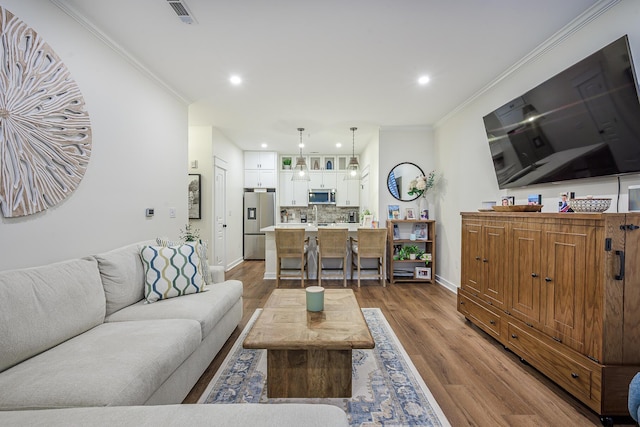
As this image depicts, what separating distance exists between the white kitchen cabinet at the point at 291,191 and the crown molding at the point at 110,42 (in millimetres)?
3798

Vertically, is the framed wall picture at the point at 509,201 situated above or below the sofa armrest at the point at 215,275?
above

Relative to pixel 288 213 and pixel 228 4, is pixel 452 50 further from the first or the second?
pixel 288 213

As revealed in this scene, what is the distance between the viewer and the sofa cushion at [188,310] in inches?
73.3

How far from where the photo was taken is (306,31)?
2217 millimetres

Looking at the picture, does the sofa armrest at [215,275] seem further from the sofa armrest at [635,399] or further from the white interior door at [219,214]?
the sofa armrest at [635,399]

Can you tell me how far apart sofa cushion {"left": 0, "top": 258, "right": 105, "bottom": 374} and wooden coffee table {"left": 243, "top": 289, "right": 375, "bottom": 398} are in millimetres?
1011

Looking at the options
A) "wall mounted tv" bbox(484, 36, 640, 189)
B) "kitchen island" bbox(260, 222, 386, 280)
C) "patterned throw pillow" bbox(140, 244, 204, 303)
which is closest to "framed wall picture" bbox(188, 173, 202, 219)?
"kitchen island" bbox(260, 222, 386, 280)

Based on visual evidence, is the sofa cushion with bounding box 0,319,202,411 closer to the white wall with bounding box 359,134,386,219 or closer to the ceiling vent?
the ceiling vent

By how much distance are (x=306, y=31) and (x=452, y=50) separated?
4.49 ft

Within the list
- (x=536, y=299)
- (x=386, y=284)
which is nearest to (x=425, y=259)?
(x=386, y=284)

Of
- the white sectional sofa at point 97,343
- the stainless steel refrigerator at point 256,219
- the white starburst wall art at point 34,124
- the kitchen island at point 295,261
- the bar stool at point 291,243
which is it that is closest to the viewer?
the white sectional sofa at point 97,343

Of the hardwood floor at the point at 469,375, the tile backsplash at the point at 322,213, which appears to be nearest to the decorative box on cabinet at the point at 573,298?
the hardwood floor at the point at 469,375

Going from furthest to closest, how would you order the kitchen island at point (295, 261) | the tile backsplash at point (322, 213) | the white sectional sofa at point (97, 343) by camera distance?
the tile backsplash at point (322, 213)
the kitchen island at point (295, 261)
the white sectional sofa at point (97, 343)

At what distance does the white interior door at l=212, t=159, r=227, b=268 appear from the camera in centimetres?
494
